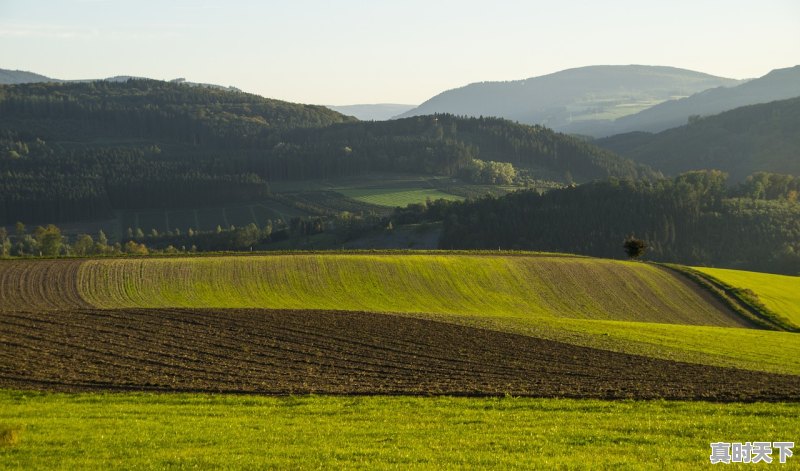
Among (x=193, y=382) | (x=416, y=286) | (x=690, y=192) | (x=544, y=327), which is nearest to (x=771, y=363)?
(x=544, y=327)

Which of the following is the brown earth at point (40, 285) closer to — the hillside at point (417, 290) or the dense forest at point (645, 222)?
the hillside at point (417, 290)

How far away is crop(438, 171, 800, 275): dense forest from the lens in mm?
119562

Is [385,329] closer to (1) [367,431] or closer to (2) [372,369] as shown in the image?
(2) [372,369]

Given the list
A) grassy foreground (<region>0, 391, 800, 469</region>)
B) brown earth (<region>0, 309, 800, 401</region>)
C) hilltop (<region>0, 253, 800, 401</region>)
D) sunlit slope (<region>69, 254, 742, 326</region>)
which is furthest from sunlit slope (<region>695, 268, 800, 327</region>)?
grassy foreground (<region>0, 391, 800, 469</region>)

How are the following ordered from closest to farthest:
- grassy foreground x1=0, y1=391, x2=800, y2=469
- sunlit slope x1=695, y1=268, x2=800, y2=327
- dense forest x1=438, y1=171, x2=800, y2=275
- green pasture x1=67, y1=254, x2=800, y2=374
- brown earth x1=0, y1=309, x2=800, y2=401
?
grassy foreground x1=0, y1=391, x2=800, y2=469 < brown earth x1=0, y1=309, x2=800, y2=401 < green pasture x1=67, y1=254, x2=800, y2=374 < sunlit slope x1=695, y1=268, x2=800, y2=327 < dense forest x1=438, y1=171, x2=800, y2=275

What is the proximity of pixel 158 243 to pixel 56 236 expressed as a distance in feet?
65.4

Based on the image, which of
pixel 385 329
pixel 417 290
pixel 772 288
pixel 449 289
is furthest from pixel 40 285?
pixel 772 288

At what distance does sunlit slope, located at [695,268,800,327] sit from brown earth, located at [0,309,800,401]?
99.0 ft

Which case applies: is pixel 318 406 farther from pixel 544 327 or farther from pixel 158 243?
pixel 158 243

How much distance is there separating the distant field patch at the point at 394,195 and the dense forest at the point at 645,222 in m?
29.3

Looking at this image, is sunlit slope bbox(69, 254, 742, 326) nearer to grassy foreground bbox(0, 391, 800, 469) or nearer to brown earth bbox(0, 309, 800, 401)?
brown earth bbox(0, 309, 800, 401)

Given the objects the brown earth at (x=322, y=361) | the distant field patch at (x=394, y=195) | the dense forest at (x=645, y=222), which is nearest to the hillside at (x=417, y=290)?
the brown earth at (x=322, y=361)

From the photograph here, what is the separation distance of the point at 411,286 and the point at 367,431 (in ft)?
141

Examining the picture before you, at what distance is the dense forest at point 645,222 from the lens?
392 ft
